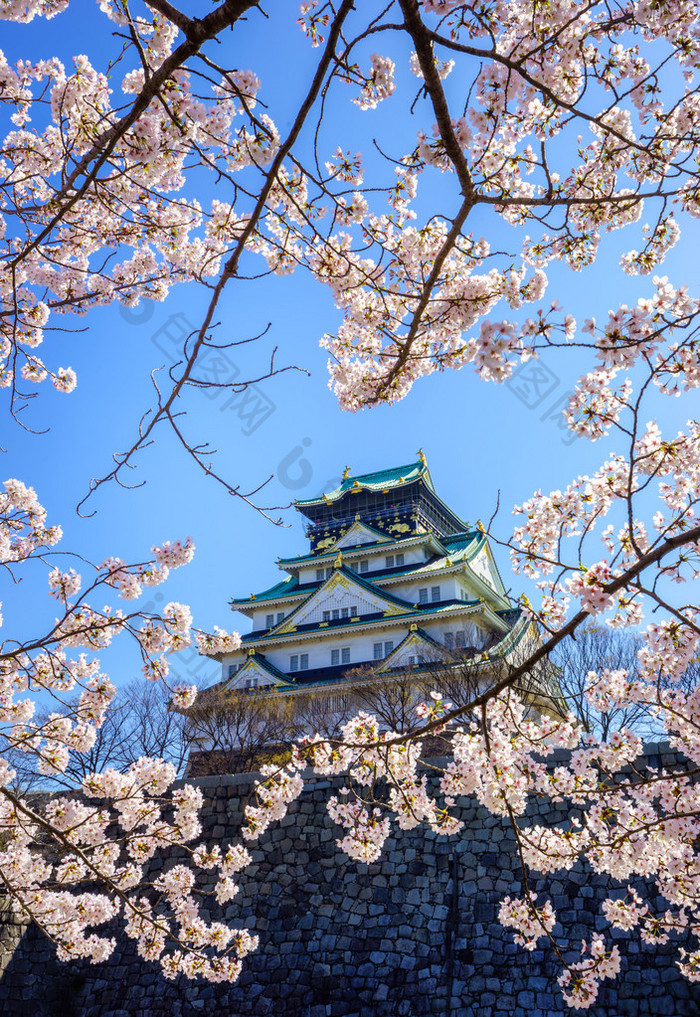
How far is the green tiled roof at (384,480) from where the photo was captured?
26281mm

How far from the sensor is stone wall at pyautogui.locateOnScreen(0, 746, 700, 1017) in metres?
6.88

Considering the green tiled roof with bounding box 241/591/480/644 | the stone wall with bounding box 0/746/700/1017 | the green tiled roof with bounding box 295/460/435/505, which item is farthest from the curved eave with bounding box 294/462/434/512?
the stone wall with bounding box 0/746/700/1017

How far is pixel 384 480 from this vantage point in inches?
1099

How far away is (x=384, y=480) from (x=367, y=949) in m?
21.1

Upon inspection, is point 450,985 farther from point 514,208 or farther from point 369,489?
point 369,489

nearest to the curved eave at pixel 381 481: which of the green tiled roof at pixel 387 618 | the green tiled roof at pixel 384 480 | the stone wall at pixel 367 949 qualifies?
the green tiled roof at pixel 384 480

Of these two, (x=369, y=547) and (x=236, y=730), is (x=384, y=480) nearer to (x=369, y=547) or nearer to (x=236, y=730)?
(x=369, y=547)

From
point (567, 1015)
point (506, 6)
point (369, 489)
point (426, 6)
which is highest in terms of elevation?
point (369, 489)

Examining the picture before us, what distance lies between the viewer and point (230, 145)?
3674 millimetres

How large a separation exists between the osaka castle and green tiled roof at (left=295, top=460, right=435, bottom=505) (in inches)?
2.0

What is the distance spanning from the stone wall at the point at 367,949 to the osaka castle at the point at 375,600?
25.2 ft

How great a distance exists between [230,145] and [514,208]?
1660 mm

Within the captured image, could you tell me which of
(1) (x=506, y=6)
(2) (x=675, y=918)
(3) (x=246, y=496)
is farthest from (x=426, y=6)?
(2) (x=675, y=918)

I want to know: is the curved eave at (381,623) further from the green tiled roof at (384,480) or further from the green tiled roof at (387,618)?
the green tiled roof at (384,480)
